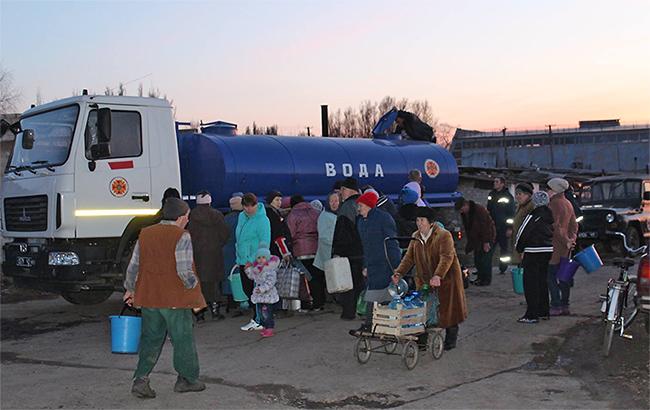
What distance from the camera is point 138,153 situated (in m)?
10.4

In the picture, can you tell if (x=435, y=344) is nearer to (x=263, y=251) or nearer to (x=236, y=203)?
(x=263, y=251)

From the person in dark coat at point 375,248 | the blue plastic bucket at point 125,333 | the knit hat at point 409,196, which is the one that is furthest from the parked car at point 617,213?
the blue plastic bucket at point 125,333

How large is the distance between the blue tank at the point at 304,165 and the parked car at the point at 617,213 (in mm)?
5580

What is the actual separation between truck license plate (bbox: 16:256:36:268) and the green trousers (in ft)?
14.3

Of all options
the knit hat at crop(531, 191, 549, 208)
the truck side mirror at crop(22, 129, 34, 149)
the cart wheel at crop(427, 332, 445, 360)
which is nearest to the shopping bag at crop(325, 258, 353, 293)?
the cart wheel at crop(427, 332, 445, 360)

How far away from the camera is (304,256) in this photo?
10.9m

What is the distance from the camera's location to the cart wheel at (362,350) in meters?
7.73

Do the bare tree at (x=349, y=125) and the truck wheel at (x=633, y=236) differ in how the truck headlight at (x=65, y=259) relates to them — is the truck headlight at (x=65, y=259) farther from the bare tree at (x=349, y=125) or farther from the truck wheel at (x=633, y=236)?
the bare tree at (x=349, y=125)

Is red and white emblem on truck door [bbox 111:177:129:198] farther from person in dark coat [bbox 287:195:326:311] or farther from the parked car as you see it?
the parked car

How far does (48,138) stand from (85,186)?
3.57 ft

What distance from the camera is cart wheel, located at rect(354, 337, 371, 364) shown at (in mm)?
7730

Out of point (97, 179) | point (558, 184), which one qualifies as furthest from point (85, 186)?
point (558, 184)

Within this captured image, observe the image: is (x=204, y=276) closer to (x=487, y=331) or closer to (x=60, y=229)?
(x=60, y=229)

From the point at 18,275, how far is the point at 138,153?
7.81 feet
